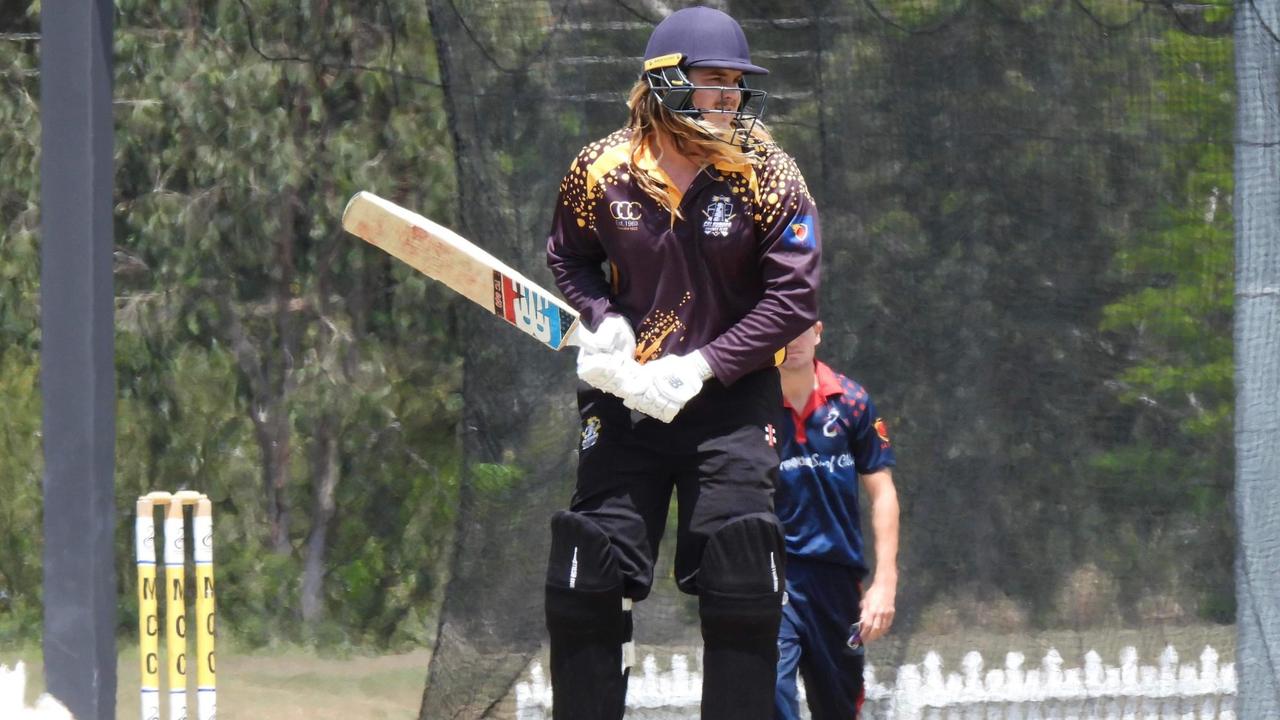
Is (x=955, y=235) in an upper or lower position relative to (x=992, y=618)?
upper

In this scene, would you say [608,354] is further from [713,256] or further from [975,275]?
[975,275]

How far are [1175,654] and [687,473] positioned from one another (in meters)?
2.21

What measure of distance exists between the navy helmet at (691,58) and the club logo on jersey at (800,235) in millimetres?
187

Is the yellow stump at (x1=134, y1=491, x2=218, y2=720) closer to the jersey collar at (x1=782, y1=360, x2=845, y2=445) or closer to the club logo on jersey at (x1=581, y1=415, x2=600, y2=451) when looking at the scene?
the club logo on jersey at (x1=581, y1=415, x2=600, y2=451)

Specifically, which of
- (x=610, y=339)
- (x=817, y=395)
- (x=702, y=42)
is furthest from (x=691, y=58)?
(x=817, y=395)

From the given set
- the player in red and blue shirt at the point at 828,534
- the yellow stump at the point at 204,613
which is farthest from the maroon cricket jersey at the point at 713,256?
the yellow stump at the point at 204,613

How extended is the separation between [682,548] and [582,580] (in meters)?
0.20

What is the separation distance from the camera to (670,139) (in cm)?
305

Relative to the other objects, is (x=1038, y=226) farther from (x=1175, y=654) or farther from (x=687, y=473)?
(x=687, y=473)

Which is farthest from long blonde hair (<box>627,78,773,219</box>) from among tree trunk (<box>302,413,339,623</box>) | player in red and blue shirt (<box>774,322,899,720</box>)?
tree trunk (<box>302,413,339,623</box>)

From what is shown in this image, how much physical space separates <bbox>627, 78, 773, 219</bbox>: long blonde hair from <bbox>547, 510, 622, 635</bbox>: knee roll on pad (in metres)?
0.61

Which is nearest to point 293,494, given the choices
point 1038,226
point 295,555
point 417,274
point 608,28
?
point 295,555

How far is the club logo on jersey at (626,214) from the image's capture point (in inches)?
119

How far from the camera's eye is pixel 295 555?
6.43m
